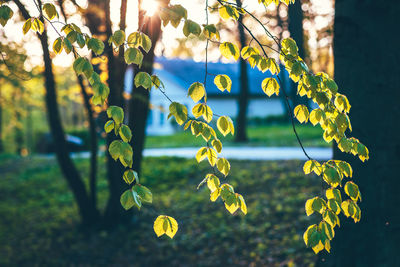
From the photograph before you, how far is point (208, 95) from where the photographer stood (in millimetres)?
32875

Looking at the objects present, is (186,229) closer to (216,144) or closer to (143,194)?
(216,144)

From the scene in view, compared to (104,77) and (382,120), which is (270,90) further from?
(104,77)

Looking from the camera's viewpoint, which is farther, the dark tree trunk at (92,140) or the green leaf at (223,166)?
the dark tree trunk at (92,140)

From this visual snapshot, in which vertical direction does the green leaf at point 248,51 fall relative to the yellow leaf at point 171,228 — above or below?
above

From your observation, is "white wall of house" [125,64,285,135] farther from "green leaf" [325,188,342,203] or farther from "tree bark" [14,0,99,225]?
"green leaf" [325,188,342,203]

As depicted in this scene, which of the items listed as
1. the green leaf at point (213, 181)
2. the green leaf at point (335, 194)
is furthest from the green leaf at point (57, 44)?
the green leaf at point (335, 194)

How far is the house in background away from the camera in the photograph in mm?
32031

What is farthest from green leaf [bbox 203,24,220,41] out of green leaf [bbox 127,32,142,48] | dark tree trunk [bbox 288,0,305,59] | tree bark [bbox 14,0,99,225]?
dark tree trunk [bbox 288,0,305,59]

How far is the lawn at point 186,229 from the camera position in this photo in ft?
19.7

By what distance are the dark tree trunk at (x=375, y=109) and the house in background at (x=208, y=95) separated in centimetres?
2717

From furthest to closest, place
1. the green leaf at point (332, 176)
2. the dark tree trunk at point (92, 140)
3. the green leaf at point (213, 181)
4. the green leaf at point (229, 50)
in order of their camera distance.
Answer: the dark tree trunk at point (92, 140) → the green leaf at point (213, 181) → the green leaf at point (332, 176) → the green leaf at point (229, 50)

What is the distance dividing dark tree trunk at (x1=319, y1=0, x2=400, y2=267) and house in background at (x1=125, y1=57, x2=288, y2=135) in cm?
2717

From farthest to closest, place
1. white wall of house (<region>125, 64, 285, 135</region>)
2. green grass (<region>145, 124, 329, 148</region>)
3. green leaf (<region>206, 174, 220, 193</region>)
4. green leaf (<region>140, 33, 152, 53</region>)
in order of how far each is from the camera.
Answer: white wall of house (<region>125, 64, 285, 135</region>), green grass (<region>145, 124, 329, 148</region>), green leaf (<region>206, 174, 220, 193</region>), green leaf (<region>140, 33, 152, 53</region>)

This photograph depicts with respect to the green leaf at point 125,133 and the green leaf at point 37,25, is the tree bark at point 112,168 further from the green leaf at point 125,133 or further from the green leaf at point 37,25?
the green leaf at point 125,133
